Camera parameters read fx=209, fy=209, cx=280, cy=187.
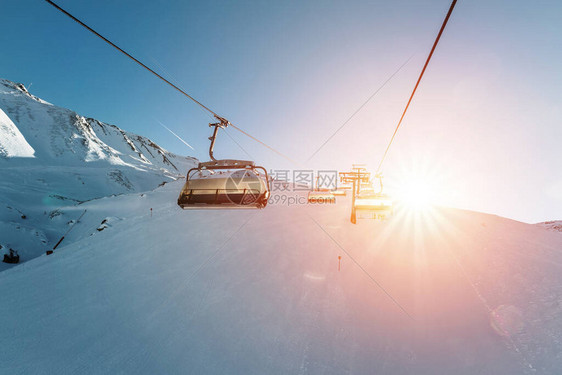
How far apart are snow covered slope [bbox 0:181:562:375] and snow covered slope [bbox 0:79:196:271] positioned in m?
18.1

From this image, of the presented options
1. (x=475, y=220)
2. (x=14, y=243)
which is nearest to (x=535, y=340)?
(x=475, y=220)

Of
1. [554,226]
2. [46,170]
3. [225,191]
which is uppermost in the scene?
[46,170]

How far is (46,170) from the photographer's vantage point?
51938mm

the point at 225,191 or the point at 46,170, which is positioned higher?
the point at 46,170

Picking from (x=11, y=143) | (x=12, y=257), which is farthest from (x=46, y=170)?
(x=12, y=257)

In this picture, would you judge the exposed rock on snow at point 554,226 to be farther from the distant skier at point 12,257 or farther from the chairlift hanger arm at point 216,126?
the distant skier at point 12,257

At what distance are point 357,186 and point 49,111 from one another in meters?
145

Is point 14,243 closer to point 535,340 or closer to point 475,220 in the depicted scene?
point 535,340

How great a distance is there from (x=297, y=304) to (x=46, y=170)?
73.3 m

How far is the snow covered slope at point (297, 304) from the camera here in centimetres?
750

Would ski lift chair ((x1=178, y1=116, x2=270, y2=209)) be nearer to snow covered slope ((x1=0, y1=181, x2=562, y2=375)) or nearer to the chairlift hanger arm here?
the chairlift hanger arm

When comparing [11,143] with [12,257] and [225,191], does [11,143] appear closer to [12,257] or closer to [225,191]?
[12,257]

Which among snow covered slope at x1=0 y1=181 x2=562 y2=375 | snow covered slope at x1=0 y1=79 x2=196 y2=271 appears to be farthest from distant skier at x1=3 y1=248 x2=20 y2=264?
snow covered slope at x1=0 y1=181 x2=562 y2=375

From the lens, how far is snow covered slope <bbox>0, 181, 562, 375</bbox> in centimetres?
750
